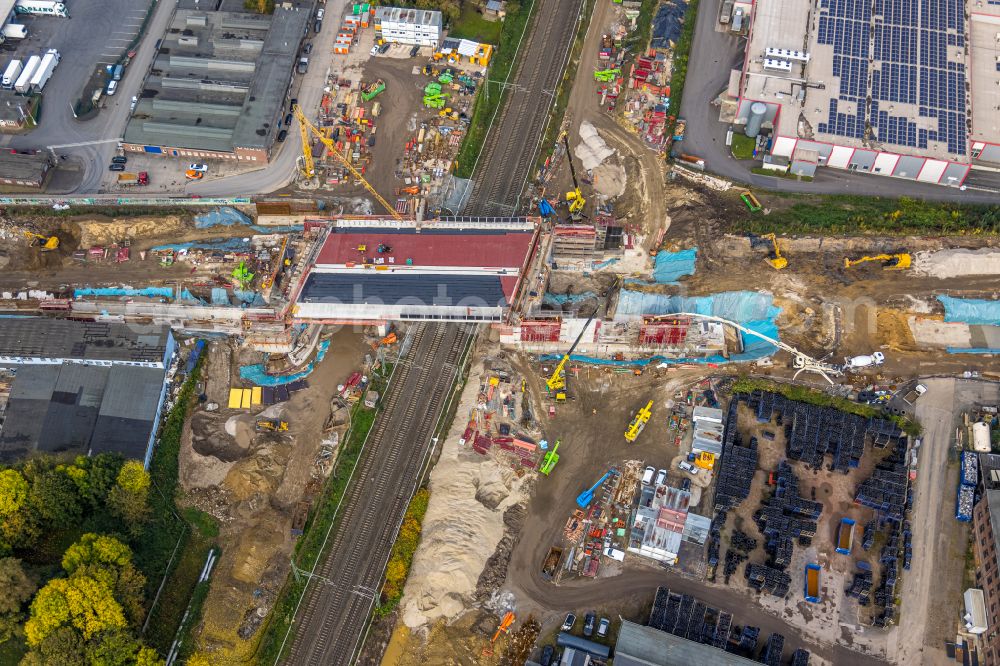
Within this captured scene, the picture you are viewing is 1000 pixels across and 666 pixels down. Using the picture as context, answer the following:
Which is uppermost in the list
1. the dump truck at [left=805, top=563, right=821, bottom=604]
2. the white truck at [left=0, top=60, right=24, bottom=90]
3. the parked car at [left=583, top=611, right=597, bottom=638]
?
the white truck at [left=0, top=60, right=24, bottom=90]

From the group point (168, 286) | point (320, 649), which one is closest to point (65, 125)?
point (168, 286)

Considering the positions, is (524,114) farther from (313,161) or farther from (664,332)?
(664,332)

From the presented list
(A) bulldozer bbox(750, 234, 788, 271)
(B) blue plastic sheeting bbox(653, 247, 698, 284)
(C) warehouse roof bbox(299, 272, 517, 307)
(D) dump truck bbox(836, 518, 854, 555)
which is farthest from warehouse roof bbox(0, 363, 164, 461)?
(D) dump truck bbox(836, 518, 854, 555)

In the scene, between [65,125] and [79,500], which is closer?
[79,500]

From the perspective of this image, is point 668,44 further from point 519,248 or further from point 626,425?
point 626,425

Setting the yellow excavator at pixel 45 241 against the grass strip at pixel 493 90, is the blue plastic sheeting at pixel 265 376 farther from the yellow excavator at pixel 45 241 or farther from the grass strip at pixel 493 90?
the grass strip at pixel 493 90

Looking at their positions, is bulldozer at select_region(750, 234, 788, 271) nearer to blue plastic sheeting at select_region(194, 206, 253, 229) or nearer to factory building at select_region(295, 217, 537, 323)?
factory building at select_region(295, 217, 537, 323)
